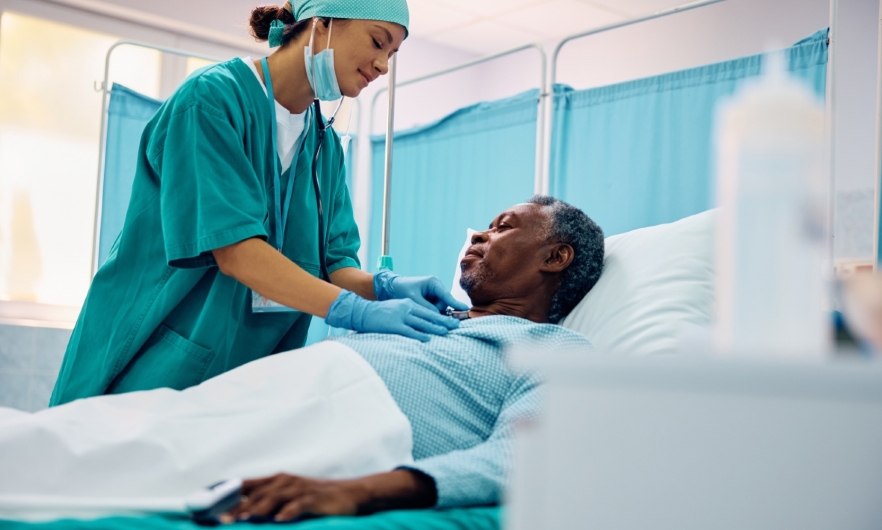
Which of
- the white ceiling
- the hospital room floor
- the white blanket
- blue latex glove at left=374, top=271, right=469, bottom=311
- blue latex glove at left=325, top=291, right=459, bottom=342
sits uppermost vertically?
the white ceiling

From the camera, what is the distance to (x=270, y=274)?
1373 millimetres

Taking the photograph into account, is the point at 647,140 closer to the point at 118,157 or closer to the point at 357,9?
the point at 357,9

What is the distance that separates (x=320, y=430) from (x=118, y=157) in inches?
90.9

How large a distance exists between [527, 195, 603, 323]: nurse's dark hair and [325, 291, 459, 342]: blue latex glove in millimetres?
400

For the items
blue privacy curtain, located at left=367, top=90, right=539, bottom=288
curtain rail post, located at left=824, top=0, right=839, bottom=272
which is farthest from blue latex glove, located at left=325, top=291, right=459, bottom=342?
blue privacy curtain, located at left=367, top=90, right=539, bottom=288

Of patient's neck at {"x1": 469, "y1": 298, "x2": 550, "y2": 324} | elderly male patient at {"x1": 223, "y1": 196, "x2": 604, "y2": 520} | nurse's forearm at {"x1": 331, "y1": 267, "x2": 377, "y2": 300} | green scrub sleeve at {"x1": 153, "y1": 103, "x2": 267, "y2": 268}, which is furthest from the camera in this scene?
nurse's forearm at {"x1": 331, "y1": 267, "x2": 377, "y2": 300}

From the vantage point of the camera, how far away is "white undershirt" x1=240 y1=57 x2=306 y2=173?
163cm

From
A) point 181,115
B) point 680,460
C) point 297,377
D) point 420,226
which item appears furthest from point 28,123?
point 680,460

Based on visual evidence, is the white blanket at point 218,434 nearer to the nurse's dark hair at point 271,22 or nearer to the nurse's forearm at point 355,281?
the nurse's forearm at point 355,281

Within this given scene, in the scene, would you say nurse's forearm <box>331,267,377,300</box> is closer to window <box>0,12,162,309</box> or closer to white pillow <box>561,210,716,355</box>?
white pillow <box>561,210,716,355</box>

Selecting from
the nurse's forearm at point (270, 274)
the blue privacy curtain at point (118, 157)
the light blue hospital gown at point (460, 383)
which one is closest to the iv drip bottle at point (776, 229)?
the light blue hospital gown at point (460, 383)

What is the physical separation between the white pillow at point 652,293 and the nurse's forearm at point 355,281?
46cm

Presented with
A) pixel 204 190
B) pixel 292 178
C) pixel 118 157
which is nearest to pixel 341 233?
pixel 292 178

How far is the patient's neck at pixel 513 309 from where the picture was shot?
1.68 metres
